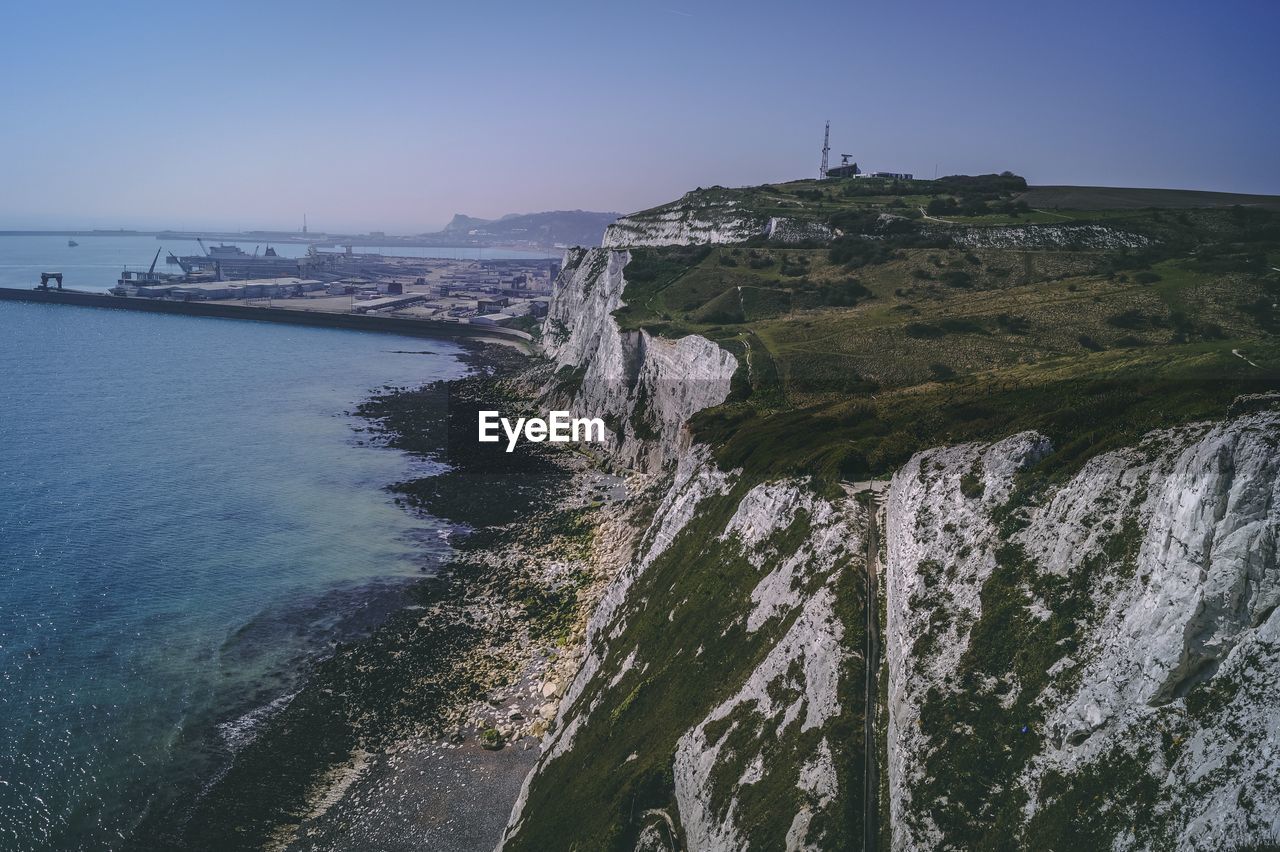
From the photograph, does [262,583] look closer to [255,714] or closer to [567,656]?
[255,714]

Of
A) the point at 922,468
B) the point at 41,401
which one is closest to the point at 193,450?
the point at 41,401

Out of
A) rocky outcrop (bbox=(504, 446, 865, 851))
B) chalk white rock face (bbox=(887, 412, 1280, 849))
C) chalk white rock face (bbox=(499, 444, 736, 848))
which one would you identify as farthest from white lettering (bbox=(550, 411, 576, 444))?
chalk white rock face (bbox=(887, 412, 1280, 849))

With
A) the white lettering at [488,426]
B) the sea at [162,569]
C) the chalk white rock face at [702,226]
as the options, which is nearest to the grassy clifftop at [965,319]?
the chalk white rock face at [702,226]

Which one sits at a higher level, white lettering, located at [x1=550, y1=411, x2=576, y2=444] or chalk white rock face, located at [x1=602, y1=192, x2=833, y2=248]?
chalk white rock face, located at [x1=602, y1=192, x2=833, y2=248]

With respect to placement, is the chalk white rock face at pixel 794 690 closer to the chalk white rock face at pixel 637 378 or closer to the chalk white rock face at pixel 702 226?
the chalk white rock face at pixel 637 378

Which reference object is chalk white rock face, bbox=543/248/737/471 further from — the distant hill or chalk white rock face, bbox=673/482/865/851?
the distant hill

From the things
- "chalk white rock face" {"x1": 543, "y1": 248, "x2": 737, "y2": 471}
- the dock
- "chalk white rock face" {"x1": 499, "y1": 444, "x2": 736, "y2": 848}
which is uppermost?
the dock
